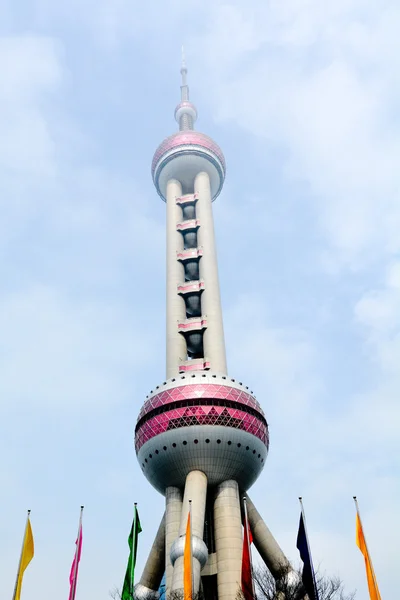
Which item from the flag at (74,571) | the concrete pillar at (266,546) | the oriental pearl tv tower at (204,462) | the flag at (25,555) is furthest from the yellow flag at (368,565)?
the concrete pillar at (266,546)

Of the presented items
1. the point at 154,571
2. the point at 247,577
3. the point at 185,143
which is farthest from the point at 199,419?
the point at 185,143

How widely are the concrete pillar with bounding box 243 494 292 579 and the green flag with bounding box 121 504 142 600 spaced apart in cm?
2382

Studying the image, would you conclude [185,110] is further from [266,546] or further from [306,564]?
[306,564]

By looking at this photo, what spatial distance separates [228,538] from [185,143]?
61376mm

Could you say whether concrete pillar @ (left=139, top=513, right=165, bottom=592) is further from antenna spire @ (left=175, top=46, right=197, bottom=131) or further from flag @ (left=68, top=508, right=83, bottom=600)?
antenna spire @ (left=175, top=46, right=197, bottom=131)

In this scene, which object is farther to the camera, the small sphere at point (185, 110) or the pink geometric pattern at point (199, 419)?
the small sphere at point (185, 110)

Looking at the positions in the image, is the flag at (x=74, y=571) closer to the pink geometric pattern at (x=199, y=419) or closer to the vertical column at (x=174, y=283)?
the pink geometric pattern at (x=199, y=419)

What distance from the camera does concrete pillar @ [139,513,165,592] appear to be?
211ft

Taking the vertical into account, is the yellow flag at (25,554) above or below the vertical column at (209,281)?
below

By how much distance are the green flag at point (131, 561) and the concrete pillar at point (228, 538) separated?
1621cm

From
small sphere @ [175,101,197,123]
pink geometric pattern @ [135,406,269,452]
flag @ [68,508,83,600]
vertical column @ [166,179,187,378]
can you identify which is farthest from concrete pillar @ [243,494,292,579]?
small sphere @ [175,101,197,123]

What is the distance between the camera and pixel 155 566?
64.8 metres

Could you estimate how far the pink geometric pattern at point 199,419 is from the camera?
61.7 m

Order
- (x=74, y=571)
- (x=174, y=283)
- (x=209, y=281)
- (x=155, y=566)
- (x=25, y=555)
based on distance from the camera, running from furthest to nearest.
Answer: (x=174, y=283) < (x=209, y=281) < (x=155, y=566) < (x=74, y=571) < (x=25, y=555)
